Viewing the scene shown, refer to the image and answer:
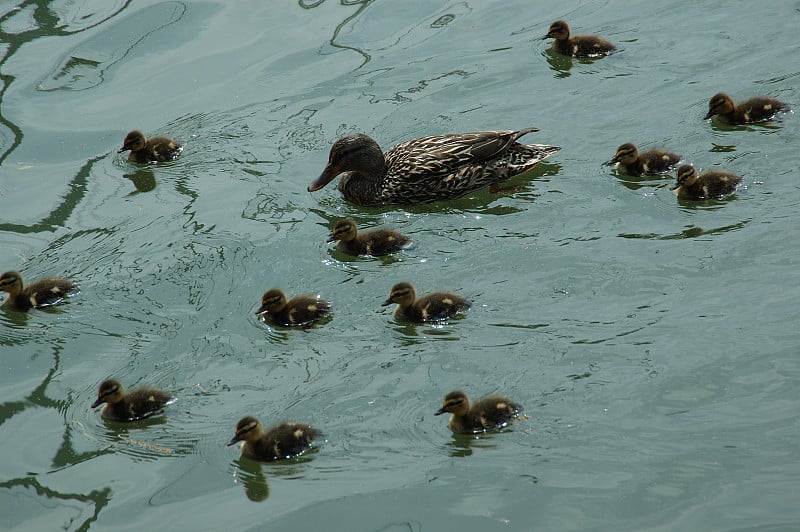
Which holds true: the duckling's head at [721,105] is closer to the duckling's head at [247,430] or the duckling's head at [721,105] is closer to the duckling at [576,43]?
the duckling at [576,43]

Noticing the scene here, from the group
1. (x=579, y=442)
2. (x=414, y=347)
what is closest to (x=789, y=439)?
(x=579, y=442)

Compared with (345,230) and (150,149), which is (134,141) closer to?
(150,149)

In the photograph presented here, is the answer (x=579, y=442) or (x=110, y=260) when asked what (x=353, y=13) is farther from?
(x=579, y=442)

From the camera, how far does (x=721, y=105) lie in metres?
7.60

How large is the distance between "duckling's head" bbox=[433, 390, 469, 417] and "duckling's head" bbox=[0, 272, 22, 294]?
2.62m

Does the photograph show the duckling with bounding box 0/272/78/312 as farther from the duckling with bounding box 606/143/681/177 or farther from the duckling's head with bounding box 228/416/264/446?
the duckling with bounding box 606/143/681/177

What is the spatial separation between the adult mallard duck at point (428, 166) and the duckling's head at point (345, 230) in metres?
0.80

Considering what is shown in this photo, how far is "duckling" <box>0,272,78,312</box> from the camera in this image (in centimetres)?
648

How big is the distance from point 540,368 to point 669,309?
779 mm

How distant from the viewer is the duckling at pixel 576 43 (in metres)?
8.78

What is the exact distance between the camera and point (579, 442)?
5078mm

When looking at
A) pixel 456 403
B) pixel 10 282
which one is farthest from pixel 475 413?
pixel 10 282

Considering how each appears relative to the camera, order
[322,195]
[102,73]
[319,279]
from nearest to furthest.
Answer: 1. [319,279]
2. [322,195]
3. [102,73]

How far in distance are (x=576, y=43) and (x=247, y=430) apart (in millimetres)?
4750
